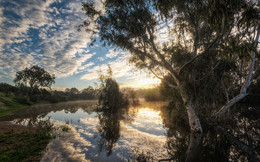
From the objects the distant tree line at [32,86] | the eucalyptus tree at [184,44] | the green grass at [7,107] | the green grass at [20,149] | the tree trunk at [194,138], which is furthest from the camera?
the distant tree line at [32,86]

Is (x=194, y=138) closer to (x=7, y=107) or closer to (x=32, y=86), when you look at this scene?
(x=7, y=107)

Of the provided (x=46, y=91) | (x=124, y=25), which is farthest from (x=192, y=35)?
(x=46, y=91)

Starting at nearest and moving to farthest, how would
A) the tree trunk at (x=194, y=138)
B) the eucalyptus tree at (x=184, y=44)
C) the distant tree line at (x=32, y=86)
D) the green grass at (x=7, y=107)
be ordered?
Result: the tree trunk at (x=194, y=138)
the eucalyptus tree at (x=184, y=44)
the green grass at (x=7, y=107)
the distant tree line at (x=32, y=86)

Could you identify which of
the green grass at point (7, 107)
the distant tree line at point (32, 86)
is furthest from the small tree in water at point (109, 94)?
the distant tree line at point (32, 86)

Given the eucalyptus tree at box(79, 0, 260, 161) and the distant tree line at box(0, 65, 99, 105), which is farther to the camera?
the distant tree line at box(0, 65, 99, 105)

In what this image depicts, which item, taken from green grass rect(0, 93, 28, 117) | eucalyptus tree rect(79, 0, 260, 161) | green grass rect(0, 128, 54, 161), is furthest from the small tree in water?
green grass rect(0, 93, 28, 117)

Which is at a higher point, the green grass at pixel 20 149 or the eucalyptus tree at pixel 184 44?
the eucalyptus tree at pixel 184 44

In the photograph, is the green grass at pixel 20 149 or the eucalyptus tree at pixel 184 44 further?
the eucalyptus tree at pixel 184 44

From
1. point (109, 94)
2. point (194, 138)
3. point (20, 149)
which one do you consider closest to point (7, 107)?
point (109, 94)

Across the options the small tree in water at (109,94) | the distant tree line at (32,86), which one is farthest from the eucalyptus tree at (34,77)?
the small tree in water at (109,94)

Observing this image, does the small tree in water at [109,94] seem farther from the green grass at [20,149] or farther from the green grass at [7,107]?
the green grass at [7,107]

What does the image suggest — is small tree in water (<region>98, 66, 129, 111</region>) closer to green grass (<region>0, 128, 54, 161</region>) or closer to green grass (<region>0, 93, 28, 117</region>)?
green grass (<region>0, 128, 54, 161</region>)

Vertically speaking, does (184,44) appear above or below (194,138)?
above

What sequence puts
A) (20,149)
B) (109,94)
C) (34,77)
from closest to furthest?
(20,149) → (109,94) → (34,77)
